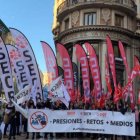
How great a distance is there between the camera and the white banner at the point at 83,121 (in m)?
19.5

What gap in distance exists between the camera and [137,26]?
157 ft

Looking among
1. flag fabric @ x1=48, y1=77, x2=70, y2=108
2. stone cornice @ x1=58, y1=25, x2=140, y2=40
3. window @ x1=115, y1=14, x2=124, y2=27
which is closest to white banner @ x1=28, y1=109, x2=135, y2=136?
flag fabric @ x1=48, y1=77, x2=70, y2=108

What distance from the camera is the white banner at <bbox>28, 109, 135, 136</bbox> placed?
63.9 feet

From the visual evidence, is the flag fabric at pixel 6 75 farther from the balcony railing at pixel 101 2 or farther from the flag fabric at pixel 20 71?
the balcony railing at pixel 101 2

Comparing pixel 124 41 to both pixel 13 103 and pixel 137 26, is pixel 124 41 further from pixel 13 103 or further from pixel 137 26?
pixel 13 103

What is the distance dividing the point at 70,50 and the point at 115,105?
24.0 m

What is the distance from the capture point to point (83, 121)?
64.1 feet

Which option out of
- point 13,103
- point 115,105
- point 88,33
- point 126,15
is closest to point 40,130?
point 13,103

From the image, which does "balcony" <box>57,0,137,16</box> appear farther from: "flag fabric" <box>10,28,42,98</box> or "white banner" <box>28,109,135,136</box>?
"white banner" <box>28,109,135,136</box>

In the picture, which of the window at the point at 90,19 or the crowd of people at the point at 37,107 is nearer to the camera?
the crowd of people at the point at 37,107

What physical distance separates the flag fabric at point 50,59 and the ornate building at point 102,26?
16.3 meters

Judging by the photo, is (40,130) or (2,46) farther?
(2,46)

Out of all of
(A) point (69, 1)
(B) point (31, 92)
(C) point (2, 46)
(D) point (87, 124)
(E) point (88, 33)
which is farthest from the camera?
(A) point (69, 1)

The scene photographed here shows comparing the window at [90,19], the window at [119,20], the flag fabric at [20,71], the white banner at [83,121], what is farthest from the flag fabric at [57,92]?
the window at [119,20]
